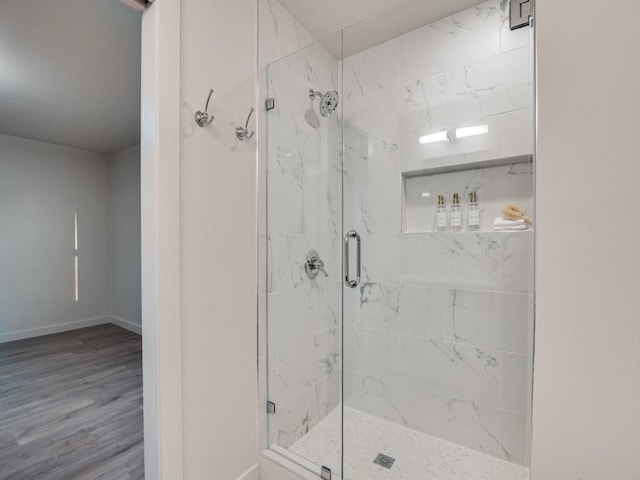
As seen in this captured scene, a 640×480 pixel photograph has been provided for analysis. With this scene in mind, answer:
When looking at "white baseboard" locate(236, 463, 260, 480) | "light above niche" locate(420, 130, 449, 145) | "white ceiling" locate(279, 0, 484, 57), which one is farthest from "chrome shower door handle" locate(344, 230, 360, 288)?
"white ceiling" locate(279, 0, 484, 57)

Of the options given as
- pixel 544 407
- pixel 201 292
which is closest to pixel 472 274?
pixel 544 407

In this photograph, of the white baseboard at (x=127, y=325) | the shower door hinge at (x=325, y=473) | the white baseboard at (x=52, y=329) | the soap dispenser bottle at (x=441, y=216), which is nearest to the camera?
the shower door hinge at (x=325, y=473)

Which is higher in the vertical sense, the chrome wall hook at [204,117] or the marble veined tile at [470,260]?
the chrome wall hook at [204,117]

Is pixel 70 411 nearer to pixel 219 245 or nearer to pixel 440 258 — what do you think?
pixel 219 245

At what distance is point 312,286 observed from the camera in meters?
1.93

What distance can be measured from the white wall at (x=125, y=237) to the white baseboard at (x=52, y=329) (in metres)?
0.22

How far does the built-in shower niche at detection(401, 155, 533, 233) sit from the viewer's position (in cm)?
164

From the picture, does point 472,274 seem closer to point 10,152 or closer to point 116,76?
point 116,76

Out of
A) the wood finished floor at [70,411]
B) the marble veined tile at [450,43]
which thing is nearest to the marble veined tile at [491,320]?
the marble veined tile at [450,43]

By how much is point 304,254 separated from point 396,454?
1.23m

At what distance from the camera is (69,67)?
2287 mm

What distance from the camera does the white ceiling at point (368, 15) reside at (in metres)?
1.72

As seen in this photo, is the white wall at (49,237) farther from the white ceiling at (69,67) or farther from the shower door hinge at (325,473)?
the shower door hinge at (325,473)

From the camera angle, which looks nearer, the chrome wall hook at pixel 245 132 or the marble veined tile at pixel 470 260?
the chrome wall hook at pixel 245 132
